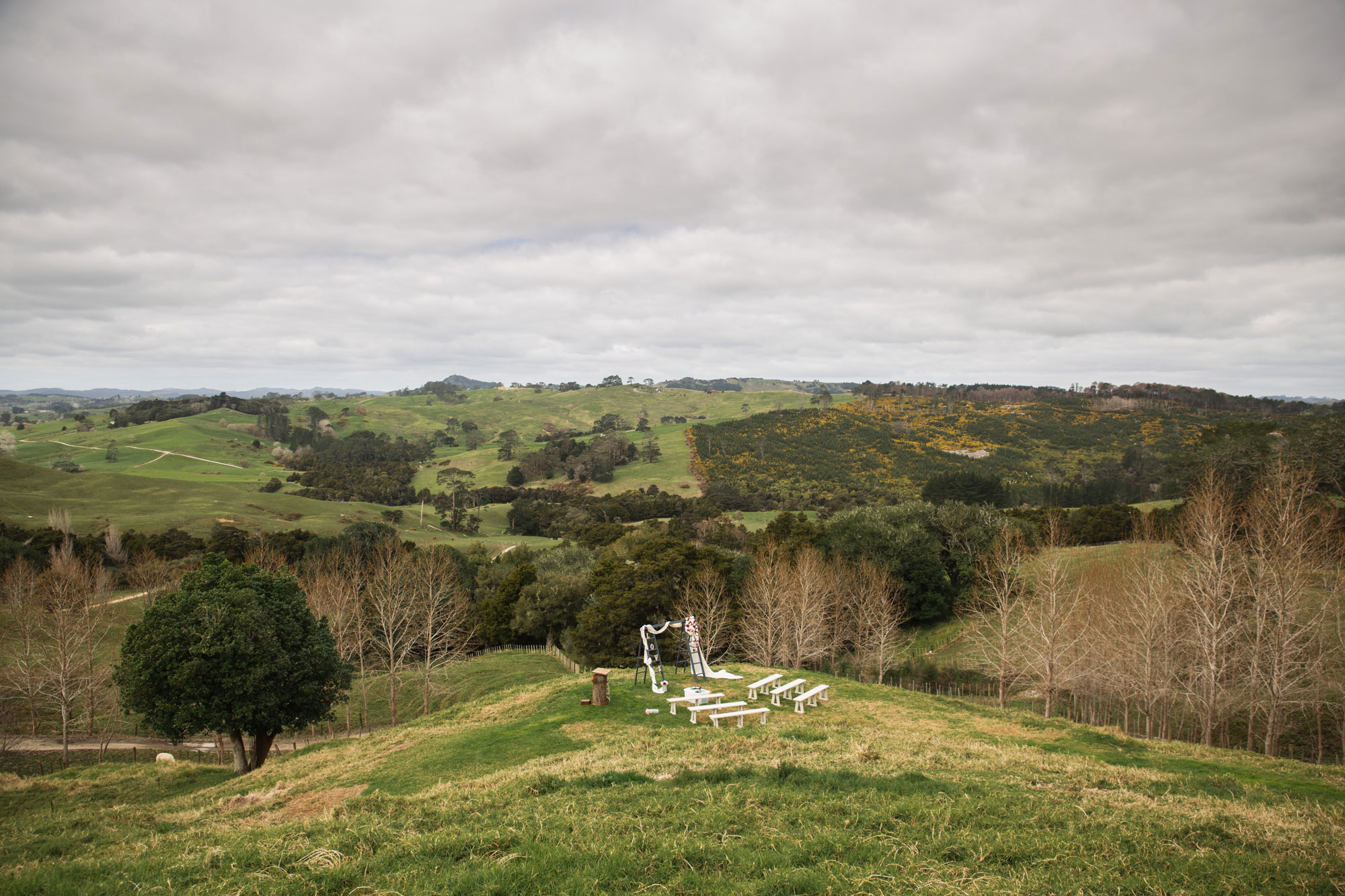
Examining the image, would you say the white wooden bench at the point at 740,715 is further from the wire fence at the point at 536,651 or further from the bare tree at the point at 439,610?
the wire fence at the point at 536,651

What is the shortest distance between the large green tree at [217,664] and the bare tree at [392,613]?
23.4 feet

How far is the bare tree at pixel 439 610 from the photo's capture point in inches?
1355

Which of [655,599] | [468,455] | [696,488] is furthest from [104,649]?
[468,455]

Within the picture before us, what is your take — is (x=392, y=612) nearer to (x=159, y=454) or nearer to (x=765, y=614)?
(x=765, y=614)

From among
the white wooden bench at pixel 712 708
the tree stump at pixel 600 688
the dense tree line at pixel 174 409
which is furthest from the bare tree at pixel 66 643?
the dense tree line at pixel 174 409

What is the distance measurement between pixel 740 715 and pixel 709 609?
22.2m

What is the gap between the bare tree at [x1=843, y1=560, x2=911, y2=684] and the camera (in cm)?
3628

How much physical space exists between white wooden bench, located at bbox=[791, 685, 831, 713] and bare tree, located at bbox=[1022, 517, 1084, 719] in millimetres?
11233

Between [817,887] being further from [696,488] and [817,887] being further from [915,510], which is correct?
[696,488]

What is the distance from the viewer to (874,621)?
122 feet

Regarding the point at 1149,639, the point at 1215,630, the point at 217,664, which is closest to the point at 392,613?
the point at 217,664

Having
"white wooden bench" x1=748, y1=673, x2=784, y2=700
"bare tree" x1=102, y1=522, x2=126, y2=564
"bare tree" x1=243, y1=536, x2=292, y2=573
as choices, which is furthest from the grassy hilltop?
"bare tree" x1=102, y1=522, x2=126, y2=564

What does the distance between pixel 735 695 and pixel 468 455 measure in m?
156

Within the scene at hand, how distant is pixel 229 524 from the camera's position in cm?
7319
